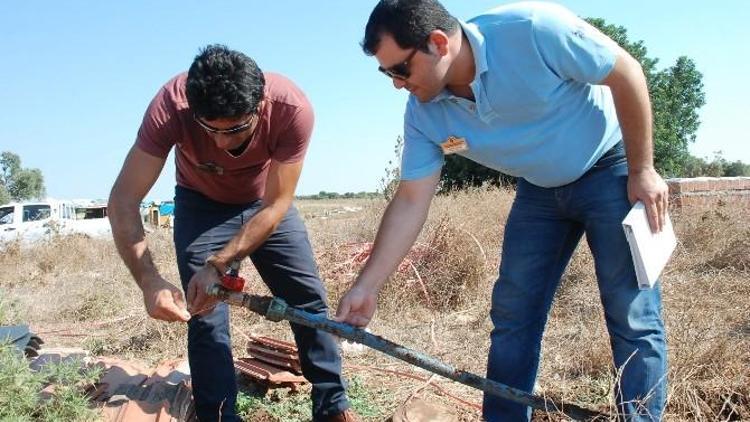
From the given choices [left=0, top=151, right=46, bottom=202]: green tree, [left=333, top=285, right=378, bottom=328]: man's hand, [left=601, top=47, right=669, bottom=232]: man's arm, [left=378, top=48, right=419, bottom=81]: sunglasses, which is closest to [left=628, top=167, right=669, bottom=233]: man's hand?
[left=601, top=47, right=669, bottom=232]: man's arm

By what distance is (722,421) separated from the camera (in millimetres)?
2496

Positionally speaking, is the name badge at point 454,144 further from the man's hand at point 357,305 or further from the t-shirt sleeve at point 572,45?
the man's hand at point 357,305

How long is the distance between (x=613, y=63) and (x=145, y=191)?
190cm

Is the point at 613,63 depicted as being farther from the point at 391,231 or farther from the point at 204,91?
the point at 204,91

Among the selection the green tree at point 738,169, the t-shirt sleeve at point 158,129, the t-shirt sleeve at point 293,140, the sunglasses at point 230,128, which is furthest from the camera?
the green tree at point 738,169

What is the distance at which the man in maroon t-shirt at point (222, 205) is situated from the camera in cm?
242

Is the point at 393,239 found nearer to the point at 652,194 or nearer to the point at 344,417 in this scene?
the point at 652,194

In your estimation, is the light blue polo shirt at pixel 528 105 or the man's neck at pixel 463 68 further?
the man's neck at pixel 463 68

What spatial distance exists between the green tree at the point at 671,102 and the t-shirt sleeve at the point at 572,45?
23.4 metres

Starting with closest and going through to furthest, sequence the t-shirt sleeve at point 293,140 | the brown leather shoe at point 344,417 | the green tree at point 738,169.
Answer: the t-shirt sleeve at point 293,140, the brown leather shoe at point 344,417, the green tree at point 738,169

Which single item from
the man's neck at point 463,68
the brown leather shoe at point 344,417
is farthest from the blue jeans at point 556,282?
the brown leather shoe at point 344,417

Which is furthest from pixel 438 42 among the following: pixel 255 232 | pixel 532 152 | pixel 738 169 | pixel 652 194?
pixel 738 169

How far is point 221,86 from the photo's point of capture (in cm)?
237

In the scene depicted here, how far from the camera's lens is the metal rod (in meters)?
2.16
